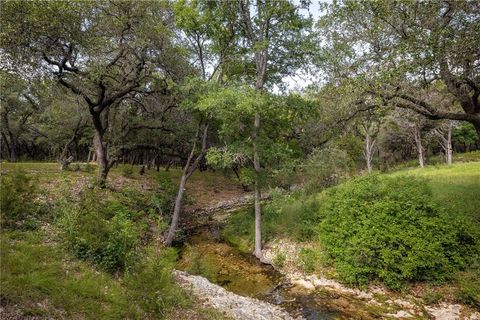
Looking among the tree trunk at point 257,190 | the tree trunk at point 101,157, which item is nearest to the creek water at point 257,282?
the tree trunk at point 257,190

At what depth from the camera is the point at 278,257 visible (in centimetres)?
1427

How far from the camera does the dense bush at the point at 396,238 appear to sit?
1121cm

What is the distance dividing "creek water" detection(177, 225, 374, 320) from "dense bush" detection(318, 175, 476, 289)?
183cm

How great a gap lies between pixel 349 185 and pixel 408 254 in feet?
13.6

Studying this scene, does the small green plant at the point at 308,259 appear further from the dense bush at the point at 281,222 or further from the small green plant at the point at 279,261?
the dense bush at the point at 281,222

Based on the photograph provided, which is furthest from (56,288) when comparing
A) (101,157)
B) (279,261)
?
(101,157)

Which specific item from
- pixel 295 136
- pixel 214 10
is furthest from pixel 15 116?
pixel 295 136

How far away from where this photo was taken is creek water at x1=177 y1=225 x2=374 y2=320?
10.2 m

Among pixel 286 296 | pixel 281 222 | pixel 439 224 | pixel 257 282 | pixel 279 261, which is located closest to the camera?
pixel 286 296

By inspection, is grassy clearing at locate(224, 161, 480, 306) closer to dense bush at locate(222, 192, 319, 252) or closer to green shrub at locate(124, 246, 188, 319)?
dense bush at locate(222, 192, 319, 252)

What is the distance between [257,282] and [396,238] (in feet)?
19.6

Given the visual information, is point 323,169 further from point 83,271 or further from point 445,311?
point 83,271

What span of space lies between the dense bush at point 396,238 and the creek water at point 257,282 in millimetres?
1826

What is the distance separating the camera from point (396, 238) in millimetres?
11539
